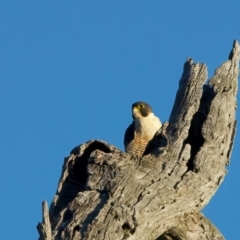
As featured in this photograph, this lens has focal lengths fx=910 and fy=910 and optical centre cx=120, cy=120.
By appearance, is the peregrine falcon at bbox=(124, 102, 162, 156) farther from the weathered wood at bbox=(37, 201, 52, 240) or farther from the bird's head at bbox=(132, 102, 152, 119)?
the weathered wood at bbox=(37, 201, 52, 240)

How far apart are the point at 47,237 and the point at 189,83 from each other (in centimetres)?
400

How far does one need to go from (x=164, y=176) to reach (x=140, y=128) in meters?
3.29

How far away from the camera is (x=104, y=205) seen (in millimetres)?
9305

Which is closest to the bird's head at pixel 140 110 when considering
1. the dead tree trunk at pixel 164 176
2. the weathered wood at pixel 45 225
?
the dead tree trunk at pixel 164 176

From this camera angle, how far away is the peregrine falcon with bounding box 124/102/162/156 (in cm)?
1298

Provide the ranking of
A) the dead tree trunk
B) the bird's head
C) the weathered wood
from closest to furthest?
the weathered wood
the dead tree trunk
the bird's head

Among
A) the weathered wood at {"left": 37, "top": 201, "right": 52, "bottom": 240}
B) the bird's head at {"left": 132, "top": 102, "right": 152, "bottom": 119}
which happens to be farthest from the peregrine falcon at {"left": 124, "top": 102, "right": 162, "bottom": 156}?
the weathered wood at {"left": 37, "top": 201, "right": 52, "bottom": 240}

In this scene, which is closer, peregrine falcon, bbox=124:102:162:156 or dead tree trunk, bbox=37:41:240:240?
dead tree trunk, bbox=37:41:240:240

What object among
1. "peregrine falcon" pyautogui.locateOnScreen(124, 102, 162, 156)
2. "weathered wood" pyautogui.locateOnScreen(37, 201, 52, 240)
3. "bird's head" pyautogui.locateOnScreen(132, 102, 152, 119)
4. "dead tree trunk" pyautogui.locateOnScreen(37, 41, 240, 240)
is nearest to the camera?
"weathered wood" pyautogui.locateOnScreen(37, 201, 52, 240)

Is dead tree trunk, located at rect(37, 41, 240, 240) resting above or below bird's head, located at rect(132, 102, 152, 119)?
below

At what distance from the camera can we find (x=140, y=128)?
13195 millimetres

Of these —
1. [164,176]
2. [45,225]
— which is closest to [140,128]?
[164,176]

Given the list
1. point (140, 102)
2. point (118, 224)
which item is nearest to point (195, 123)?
point (118, 224)

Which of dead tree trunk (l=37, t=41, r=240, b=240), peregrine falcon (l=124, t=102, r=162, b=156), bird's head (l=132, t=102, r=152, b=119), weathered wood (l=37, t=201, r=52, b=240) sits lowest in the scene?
weathered wood (l=37, t=201, r=52, b=240)
